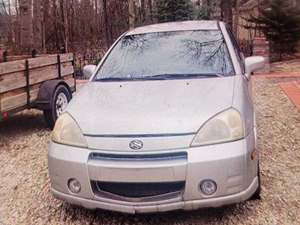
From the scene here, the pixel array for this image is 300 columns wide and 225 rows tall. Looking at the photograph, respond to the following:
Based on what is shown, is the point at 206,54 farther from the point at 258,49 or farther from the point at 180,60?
the point at 258,49

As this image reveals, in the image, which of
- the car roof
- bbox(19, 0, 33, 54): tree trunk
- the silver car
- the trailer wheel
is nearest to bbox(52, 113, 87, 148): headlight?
the silver car

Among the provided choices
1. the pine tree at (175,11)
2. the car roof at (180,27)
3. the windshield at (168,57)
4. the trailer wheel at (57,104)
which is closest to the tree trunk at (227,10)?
the pine tree at (175,11)

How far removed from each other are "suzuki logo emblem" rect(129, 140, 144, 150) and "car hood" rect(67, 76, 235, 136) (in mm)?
72

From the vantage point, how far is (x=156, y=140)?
10.0ft

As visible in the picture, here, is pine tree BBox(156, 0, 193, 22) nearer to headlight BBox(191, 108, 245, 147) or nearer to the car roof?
the car roof

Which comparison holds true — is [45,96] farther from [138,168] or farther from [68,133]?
[138,168]

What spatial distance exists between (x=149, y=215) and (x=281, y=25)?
11.1 m

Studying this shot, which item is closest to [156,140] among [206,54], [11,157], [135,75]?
[135,75]

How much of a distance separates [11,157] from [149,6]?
13.2 m

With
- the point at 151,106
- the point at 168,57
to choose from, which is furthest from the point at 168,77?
the point at 151,106

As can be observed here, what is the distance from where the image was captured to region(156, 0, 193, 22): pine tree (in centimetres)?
1483

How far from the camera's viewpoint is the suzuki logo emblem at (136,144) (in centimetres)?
307

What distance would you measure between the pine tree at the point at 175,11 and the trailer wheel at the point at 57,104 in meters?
8.82

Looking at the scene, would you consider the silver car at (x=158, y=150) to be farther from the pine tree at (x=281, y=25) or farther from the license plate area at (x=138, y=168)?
the pine tree at (x=281, y=25)
